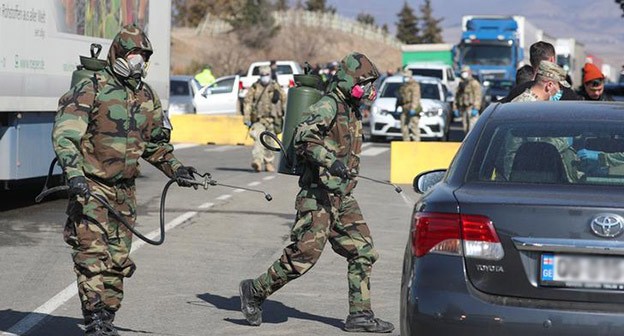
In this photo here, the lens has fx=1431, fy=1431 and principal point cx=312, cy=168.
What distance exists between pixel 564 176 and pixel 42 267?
5985mm

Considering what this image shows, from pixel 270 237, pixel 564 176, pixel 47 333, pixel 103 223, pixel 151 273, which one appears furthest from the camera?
pixel 270 237

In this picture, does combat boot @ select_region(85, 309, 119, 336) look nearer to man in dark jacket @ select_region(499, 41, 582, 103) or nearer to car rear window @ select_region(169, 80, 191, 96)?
man in dark jacket @ select_region(499, 41, 582, 103)

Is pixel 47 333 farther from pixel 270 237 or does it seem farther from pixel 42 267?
pixel 270 237

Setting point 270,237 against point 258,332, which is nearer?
point 258,332

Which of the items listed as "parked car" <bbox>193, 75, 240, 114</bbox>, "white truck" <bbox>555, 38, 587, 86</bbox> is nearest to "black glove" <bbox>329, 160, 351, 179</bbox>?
"parked car" <bbox>193, 75, 240, 114</bbox>

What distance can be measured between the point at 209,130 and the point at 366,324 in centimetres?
2239

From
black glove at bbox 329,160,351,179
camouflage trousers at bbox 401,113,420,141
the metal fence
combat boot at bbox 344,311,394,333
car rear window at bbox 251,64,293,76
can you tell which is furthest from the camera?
the metal fence

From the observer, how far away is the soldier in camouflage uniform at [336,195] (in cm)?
836

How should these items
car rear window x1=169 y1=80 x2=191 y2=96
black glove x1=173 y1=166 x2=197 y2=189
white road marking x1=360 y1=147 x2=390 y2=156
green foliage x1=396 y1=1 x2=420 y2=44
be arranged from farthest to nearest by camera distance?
green foliage x1=396 y1=1 x2=420 y2=44 → car rear window x1=169 y1=80 x2=191 y2=96 → white road marking x1=360 y1=147 x2=390 y2=156 → black glove x1=173 y1=166 x2=197 y2=189

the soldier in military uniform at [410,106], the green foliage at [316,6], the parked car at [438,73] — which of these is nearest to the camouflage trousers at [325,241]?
the soldier in military uniform at [410,106]

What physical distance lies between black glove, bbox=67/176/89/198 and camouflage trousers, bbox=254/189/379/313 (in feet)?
5.22

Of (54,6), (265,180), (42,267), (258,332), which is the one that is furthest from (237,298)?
(265,180)

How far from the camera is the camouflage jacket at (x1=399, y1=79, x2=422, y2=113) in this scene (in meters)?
27.0

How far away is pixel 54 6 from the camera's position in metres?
15.1
